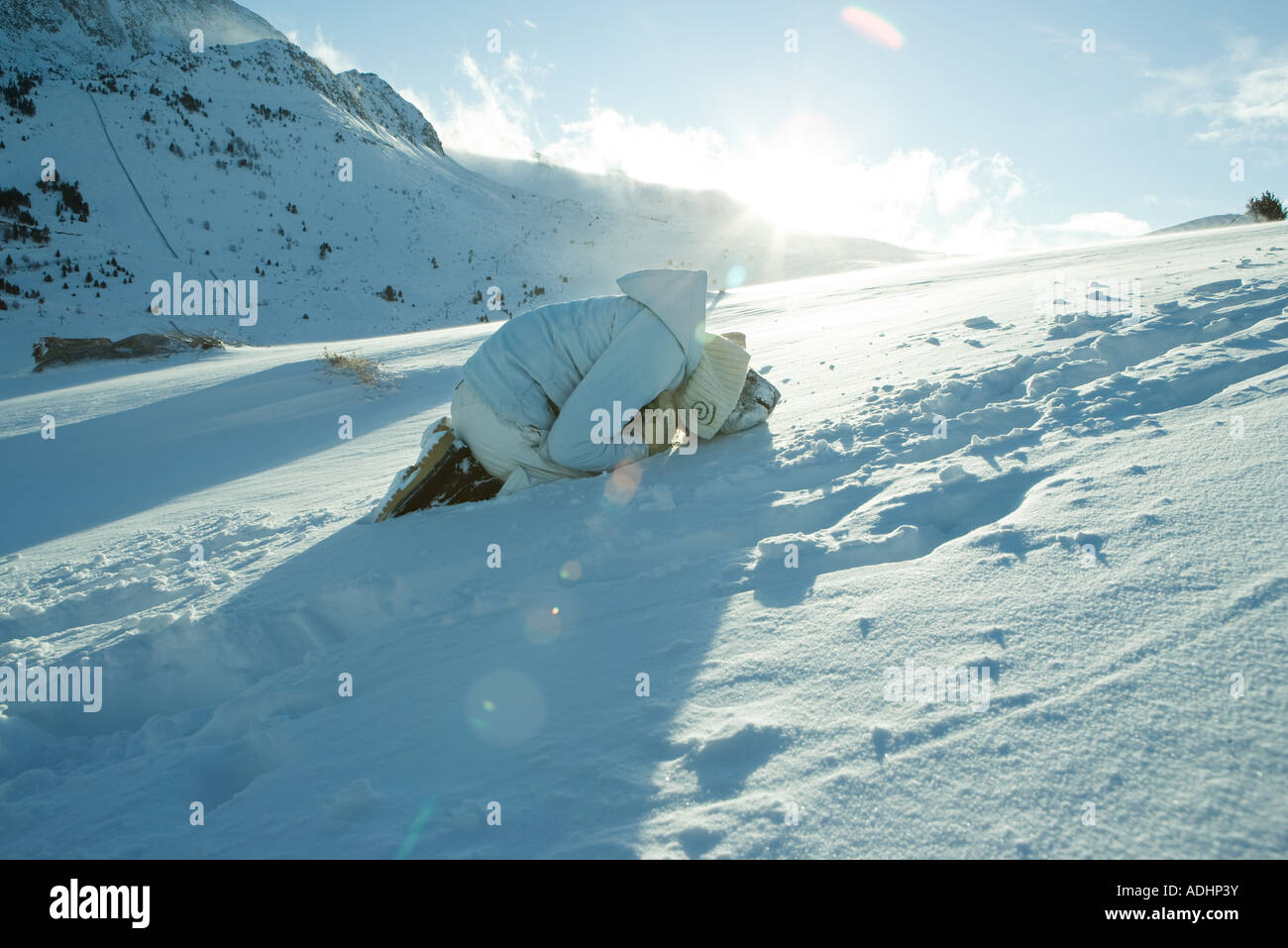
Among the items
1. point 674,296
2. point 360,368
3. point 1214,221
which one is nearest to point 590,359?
point 674,296

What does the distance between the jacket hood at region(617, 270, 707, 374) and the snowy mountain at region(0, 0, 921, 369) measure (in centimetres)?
973

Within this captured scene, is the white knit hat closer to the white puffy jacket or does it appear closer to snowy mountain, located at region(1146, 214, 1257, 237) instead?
the white puffy jacket

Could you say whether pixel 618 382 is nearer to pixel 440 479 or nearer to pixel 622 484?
pixel 622 484

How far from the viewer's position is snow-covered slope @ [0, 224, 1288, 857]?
1.09m

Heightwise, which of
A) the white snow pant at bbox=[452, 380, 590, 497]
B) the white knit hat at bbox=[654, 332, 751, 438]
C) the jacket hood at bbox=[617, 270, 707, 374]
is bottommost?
the white snow pant at bbox=[452, 380, 590, 497]

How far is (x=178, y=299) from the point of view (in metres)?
13.0

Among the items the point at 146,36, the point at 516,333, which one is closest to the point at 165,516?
the point at 516,333

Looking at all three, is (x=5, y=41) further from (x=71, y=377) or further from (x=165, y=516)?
(x=165, y=516)

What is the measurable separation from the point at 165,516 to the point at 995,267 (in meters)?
8.38

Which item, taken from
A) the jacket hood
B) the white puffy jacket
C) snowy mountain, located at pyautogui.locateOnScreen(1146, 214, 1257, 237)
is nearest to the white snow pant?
the white puffy jacket

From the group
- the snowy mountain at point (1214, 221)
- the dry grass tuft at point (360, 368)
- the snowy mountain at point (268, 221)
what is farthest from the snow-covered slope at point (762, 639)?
the snowy mountain at point (1214, 221)

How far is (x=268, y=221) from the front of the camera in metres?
17.0

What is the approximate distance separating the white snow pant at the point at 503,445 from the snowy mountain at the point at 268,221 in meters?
9.04
